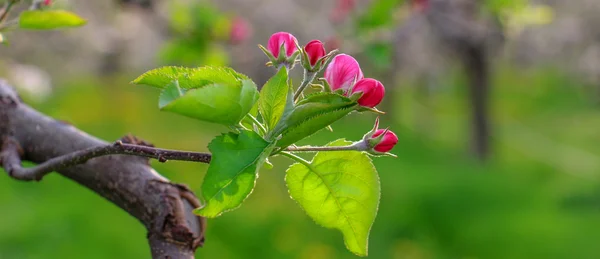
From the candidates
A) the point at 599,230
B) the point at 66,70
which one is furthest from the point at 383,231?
the point at 66,70

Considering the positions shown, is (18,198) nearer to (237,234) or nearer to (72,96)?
(237,234)

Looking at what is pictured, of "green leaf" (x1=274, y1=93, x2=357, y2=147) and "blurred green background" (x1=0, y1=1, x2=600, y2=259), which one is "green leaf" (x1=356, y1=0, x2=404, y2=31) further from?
"green leaf" (x1=274, y1=93, x2=357, y2=147)

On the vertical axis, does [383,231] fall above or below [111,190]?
below

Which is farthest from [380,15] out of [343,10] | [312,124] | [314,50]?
[312,124]

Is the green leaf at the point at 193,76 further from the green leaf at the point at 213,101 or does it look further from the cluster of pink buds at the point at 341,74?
the cluster of pink buds at the point at 341,74

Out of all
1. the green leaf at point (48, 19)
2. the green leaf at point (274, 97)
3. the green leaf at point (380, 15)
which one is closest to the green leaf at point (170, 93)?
the green leaf at point (274, 97)
